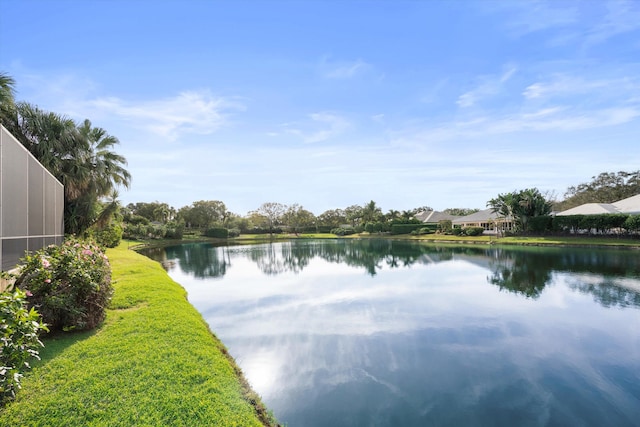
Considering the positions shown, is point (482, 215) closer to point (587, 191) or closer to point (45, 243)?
point (587, 191)

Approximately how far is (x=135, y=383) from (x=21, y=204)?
19.3 feet

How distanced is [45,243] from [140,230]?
38.0 metres

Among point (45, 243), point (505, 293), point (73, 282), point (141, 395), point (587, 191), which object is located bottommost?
point (505, 293)

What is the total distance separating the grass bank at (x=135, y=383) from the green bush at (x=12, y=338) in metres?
0.28

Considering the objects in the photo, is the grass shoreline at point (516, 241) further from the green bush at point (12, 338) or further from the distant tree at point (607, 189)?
the green bush at point (12, 338)

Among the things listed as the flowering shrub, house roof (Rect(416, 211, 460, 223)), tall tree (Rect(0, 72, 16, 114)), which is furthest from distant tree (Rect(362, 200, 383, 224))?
the flowering shrub

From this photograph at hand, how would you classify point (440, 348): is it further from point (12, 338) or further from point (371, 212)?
point (371, 212)

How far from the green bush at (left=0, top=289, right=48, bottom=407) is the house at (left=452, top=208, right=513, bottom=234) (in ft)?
151

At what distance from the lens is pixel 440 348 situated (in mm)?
7086

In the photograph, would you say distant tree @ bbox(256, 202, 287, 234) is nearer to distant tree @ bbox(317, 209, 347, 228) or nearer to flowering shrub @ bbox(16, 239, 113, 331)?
distant tree @ bbox(317, 209, 347, 228)

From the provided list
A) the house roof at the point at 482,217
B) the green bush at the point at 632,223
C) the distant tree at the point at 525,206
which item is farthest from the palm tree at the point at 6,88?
the house roof at the point at 482,217

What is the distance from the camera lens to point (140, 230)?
43812 mm

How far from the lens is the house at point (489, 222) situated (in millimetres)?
43906

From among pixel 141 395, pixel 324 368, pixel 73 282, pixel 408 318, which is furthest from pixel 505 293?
pixel 73 282
